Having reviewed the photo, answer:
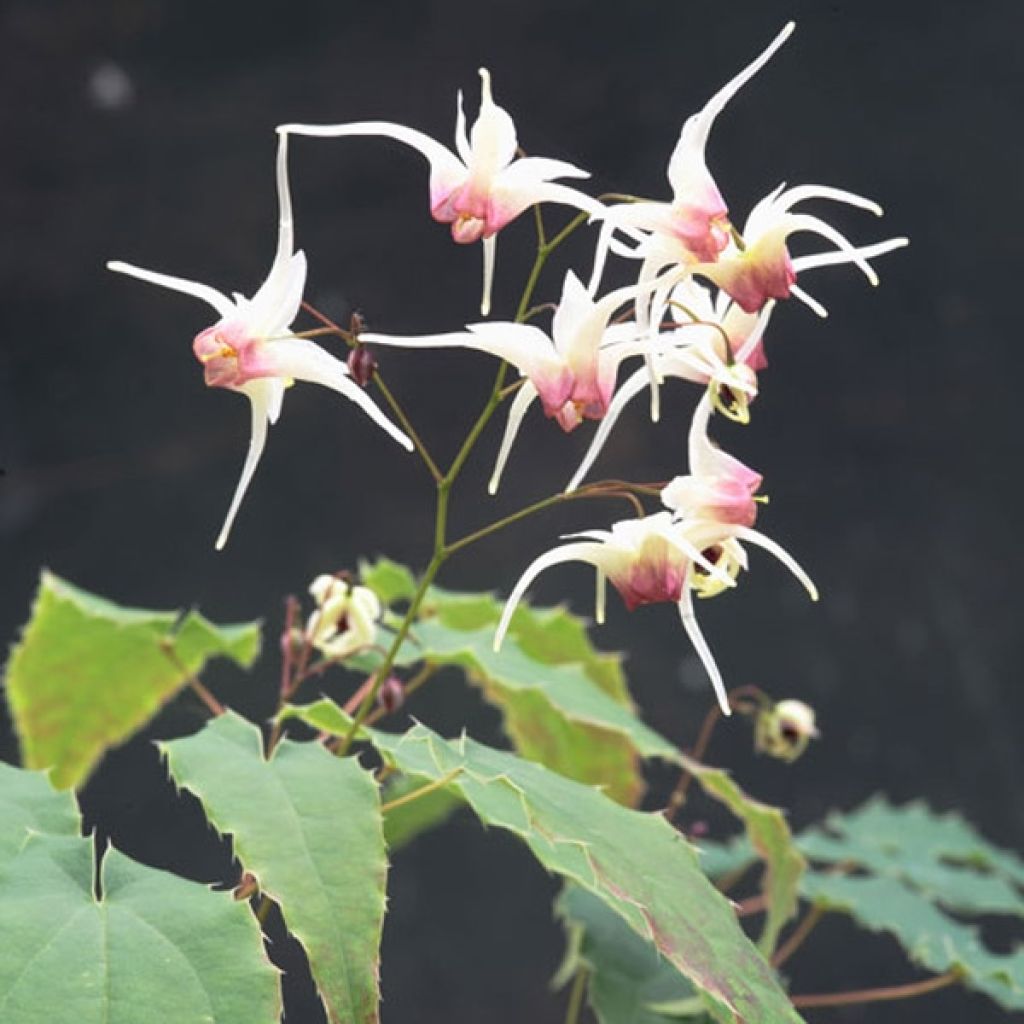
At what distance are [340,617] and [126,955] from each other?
216mm

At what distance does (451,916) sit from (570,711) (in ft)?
2.73

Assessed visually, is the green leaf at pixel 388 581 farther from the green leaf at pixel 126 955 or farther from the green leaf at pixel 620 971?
the green leaf at pixel 126 955

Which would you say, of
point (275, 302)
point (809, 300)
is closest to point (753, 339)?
point (809, 300)

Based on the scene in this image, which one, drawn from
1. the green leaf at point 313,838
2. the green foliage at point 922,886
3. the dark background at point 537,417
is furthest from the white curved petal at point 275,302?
the dark background at point 537,417

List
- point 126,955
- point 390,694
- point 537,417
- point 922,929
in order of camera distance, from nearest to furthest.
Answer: point 126,955 < point 390,694 < point 922,929 < point 537,417

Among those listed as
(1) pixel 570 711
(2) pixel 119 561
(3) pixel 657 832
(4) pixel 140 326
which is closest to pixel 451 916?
(2) pixel 119 561

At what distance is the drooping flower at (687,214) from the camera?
1.36 feet

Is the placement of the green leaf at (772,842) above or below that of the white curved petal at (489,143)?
below

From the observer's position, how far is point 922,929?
24.5 inches

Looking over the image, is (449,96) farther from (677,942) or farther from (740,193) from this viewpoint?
(677,942)

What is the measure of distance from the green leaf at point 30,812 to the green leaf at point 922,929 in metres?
0.29

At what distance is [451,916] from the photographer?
4.41 ft

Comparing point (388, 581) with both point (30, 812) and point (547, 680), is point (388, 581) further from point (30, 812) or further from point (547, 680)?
point (30, 812)

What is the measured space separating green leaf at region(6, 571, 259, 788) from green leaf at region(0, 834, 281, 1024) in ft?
0.76
